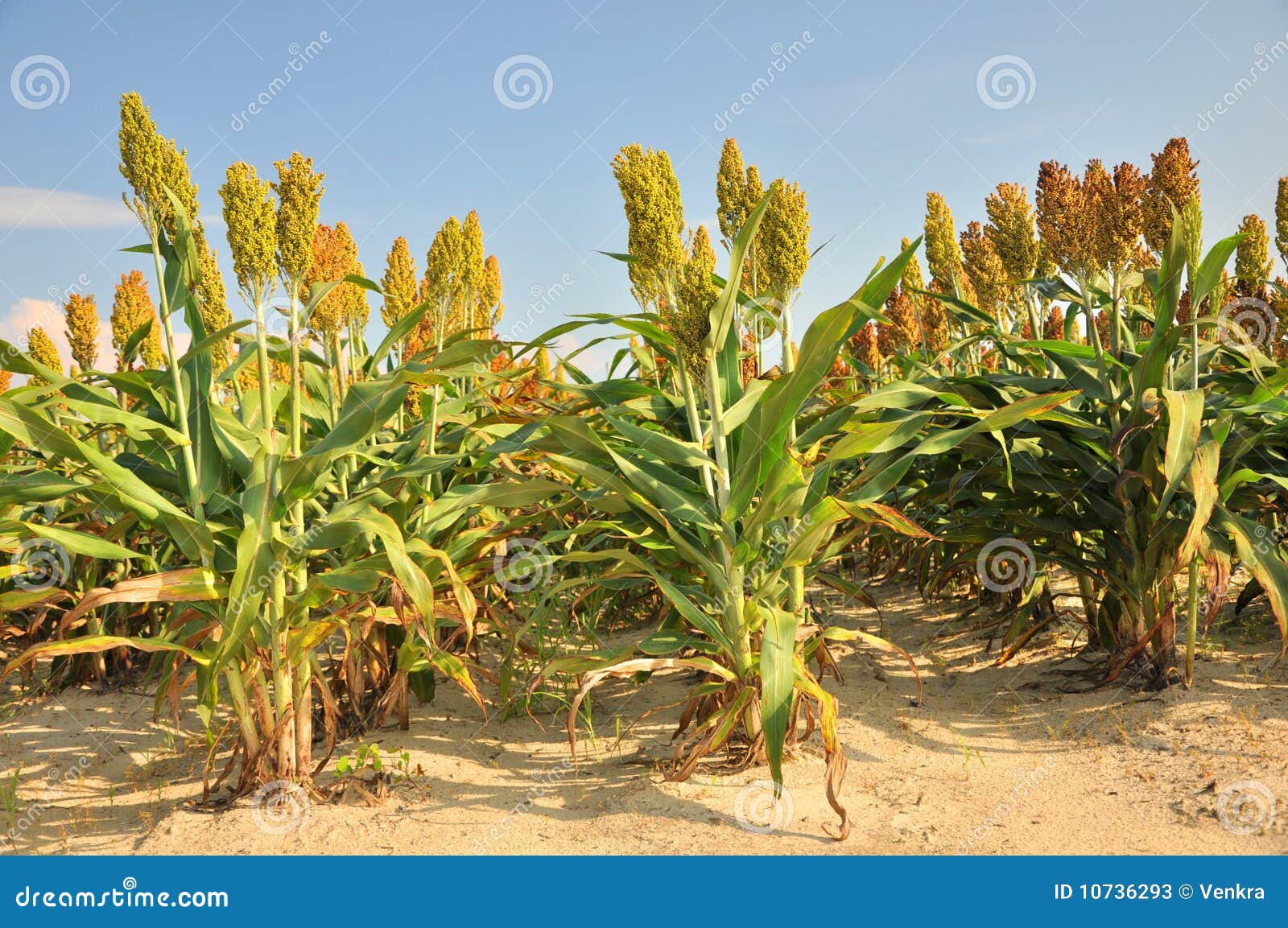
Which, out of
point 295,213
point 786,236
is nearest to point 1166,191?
point 786,236

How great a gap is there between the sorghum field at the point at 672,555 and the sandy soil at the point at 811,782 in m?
0.02

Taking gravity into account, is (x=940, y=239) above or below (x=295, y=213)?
above

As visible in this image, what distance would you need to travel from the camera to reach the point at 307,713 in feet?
10.5

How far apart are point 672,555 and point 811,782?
0.87 meters

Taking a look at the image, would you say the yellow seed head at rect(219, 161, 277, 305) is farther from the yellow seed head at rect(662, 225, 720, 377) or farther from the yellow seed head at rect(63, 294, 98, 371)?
the yellow seed head at rect(63, 294, 98, 371)

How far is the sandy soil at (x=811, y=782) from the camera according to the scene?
281cm

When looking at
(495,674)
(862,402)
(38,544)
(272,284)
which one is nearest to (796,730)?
(862,402)

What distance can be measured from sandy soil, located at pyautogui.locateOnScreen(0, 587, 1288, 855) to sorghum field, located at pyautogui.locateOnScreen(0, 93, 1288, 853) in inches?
0.6

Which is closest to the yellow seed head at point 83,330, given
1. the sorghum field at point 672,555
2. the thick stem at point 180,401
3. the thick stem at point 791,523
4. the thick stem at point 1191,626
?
the sorghum field at point 672,555

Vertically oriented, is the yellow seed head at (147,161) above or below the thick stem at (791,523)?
above

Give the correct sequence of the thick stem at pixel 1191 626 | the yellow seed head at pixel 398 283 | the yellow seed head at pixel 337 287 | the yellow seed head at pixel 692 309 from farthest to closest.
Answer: the yellow seed head at pixel 398 283 < the yellow seed head at pixel 337 287 < the thick stem at pixel 1191 626 < the yellow seed head at pixel 692 309

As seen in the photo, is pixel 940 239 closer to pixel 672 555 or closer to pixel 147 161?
pixel 672 555

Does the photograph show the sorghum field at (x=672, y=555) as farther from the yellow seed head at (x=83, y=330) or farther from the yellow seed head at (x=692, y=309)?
the yellow seed head at (x=83, y=330)

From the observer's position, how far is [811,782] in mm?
3135
